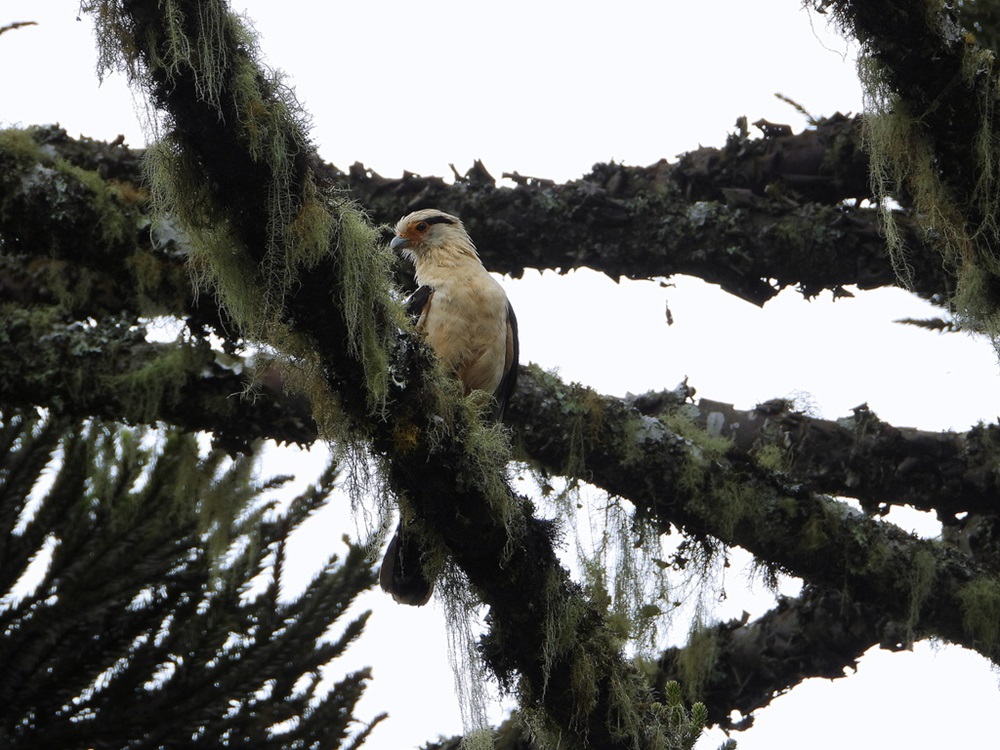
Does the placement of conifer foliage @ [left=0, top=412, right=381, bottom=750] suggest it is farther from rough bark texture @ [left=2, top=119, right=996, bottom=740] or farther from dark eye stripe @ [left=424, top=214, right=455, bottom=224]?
dark eye stripe @ [left=424, top=214, right=455, bottom=224]

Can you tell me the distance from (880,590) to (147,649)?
350cm

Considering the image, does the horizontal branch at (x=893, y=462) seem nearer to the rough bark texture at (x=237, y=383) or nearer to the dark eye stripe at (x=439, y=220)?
the rough bark texture at (x=237, y=383)

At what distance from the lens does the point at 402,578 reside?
176 inches

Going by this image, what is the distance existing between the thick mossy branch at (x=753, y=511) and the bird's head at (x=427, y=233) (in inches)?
41.5

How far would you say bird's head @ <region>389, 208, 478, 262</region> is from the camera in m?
6.01

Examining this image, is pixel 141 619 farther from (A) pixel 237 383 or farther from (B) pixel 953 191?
(B) pixel 953 191

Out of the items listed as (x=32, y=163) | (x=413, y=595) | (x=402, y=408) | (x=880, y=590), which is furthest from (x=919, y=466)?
(x=32, y=163)

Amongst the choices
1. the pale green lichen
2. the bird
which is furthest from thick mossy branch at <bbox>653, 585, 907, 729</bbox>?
the pale green lichen

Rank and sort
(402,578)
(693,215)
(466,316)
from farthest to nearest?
(693,215) → (466,316) → (402,578)

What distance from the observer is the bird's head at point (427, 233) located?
6.01 meters

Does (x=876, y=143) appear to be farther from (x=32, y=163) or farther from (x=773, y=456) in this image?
(x=32, y=163)

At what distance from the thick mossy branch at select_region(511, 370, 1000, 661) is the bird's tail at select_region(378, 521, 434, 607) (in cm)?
125

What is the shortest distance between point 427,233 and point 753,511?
228 centimetres

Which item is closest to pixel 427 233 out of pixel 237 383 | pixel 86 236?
pixel 237 383
